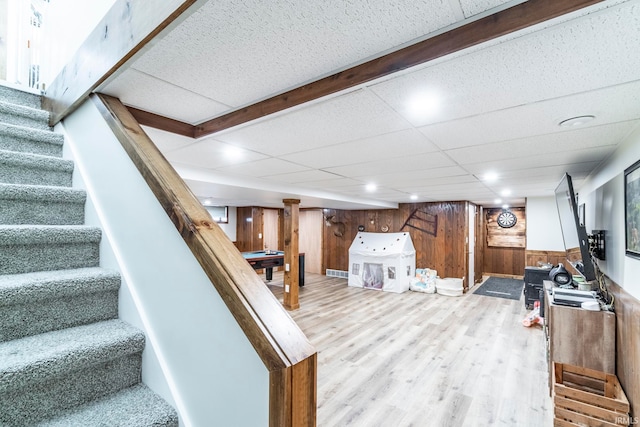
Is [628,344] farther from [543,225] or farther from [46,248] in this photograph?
[543,225]

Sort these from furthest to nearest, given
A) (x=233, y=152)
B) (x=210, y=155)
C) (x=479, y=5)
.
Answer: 1. (x=210, y=155)
2. (x=233, y=152)
3. (x=479, y=5)

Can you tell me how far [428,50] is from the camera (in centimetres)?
97

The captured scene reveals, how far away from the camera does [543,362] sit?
3.24 meters

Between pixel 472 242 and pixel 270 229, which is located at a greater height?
pixel 270 229

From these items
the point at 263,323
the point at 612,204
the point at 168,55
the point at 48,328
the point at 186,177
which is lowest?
the point at 48,328

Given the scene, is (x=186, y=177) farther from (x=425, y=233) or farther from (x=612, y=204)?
(x=425, y=233)

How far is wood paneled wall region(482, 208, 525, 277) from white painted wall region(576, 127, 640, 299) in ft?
19.8

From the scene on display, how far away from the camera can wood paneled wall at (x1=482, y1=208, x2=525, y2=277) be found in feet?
26.9

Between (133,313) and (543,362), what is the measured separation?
13.2 ft

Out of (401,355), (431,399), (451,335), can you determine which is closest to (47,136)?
(431,399)

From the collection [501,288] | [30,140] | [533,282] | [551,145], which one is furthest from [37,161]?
[501,288]

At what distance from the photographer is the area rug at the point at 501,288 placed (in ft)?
20.6

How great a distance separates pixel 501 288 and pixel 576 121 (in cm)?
650

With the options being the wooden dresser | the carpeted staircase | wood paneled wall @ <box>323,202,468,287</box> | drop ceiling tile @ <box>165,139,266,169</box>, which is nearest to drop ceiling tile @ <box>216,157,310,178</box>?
drop ceiling tile @ <box>165,139,266,169</box>
